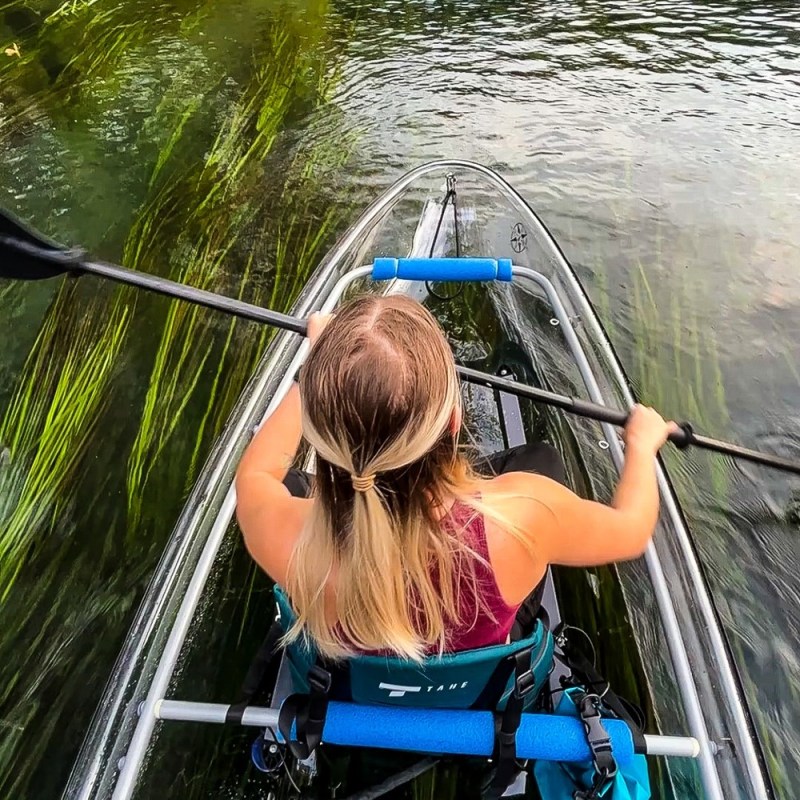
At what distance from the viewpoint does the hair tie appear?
1.06 meters

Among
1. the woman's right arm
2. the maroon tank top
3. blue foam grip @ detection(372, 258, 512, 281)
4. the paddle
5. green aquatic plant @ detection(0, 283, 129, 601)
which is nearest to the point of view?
the maroon tank top

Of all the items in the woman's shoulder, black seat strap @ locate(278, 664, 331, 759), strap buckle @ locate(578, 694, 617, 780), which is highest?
the woman's shoulder

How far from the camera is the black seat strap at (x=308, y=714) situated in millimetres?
1355

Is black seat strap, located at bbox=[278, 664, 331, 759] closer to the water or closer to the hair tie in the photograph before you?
the hair tie

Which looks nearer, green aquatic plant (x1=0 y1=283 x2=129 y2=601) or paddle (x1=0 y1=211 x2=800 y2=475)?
paddle (x1=0 y1=211 x2=800 y2=475)

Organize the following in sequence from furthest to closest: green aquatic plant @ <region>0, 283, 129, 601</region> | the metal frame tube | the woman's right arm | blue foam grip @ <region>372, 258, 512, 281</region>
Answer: green aquatic plant @ <region>0, 283, 129, 601</region>, blue foam grip @ <region>372, 258, 512, 281</region>, the metal frame tube, the woman's right arm

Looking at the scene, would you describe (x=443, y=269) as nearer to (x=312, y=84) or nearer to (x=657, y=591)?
(x=657, y=591)

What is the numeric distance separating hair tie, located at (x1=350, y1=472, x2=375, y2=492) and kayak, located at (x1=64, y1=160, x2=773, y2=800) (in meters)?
0.47

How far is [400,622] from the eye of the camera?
119cm

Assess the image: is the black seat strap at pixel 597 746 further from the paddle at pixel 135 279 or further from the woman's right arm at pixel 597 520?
the paddle at pixel 135 279

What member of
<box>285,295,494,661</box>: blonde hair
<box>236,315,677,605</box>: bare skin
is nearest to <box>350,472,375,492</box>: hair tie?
<box>285,295,494,661</box>: blonde hair

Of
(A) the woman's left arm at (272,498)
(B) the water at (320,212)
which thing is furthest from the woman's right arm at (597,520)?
(B) the water at (320,212)

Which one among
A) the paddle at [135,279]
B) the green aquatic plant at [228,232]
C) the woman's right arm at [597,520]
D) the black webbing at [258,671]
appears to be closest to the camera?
the woman's right arm at [597,520]

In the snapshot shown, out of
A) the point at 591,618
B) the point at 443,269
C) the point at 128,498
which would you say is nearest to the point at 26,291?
the point at 128,498
